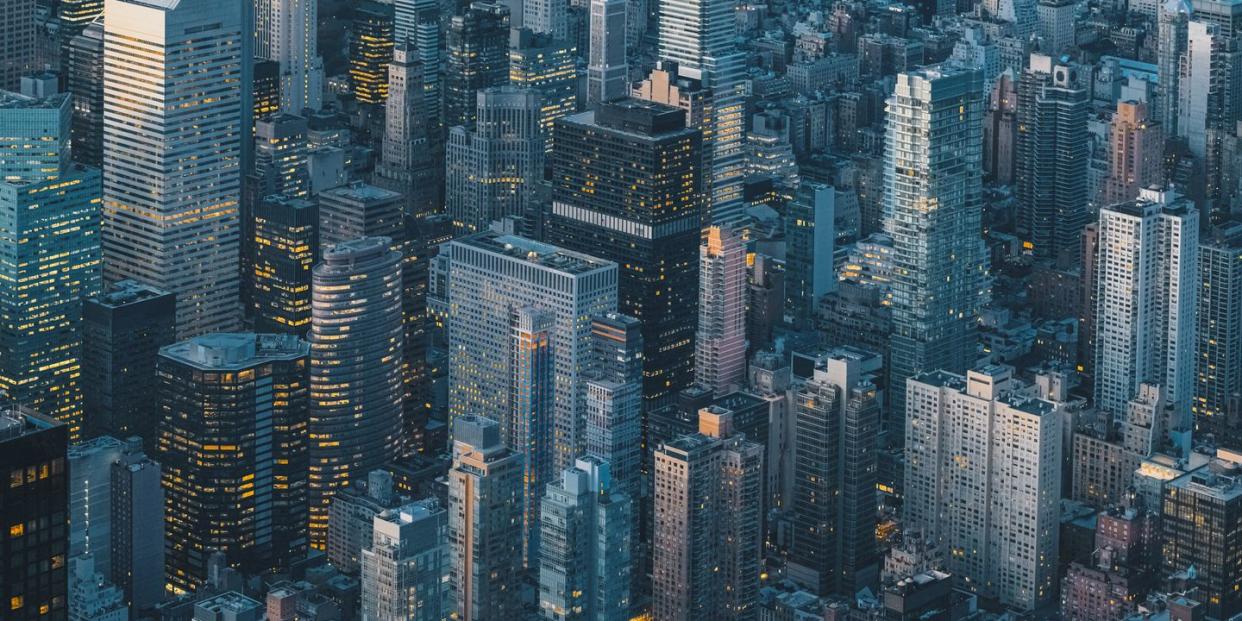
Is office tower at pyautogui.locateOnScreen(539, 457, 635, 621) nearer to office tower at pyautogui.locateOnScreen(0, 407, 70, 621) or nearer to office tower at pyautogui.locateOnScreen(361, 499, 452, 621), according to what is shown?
office tower at pyautogui.locateOnScreen(361, 499, 452, 621)

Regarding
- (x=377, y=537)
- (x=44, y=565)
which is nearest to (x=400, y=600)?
(x=377, y=537)

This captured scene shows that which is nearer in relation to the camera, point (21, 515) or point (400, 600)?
point (21, 515)

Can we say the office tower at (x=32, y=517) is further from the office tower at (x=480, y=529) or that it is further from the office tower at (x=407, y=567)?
the office tower at (x=480, y=529)

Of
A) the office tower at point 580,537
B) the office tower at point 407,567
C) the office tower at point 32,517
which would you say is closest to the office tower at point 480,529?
the office tower at point 580,537

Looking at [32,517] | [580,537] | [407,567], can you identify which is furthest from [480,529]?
[32,517]

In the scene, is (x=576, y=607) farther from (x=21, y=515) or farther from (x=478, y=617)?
(x=21, y=515)
